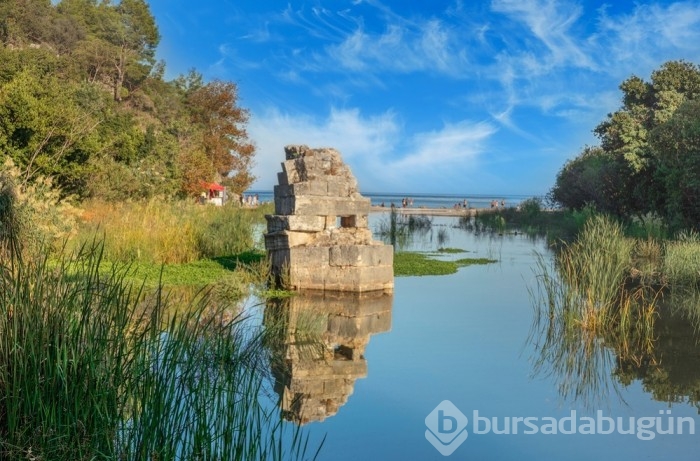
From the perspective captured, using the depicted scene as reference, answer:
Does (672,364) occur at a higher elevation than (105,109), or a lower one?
lower

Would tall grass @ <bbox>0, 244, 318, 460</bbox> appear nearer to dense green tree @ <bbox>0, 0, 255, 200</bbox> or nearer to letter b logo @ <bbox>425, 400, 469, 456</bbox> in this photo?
letter b logo @ <bbox>425, 400, 469, 456</bbox>

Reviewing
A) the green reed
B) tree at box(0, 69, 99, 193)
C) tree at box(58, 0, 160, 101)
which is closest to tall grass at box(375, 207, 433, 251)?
tree at box(0, 69, 99, 193)

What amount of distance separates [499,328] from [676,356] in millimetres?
2167

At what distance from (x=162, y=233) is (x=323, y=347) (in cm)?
665

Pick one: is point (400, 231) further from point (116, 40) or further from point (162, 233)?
point (116, 40)

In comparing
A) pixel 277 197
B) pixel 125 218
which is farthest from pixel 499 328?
pixel 125 218

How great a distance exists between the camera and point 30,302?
12.3 feet

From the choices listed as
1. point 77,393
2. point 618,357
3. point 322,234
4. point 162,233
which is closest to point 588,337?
point 618,357

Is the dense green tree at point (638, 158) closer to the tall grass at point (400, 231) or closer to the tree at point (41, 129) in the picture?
the tall grass at point (400, 231)

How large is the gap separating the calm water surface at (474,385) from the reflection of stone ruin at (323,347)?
27mm

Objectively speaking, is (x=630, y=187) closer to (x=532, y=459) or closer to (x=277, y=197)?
(x=277, y=197)

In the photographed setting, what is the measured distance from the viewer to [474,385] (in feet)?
21.1

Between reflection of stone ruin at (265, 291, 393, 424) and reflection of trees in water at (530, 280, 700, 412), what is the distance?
190cm

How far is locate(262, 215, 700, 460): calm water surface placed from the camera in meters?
5.05
